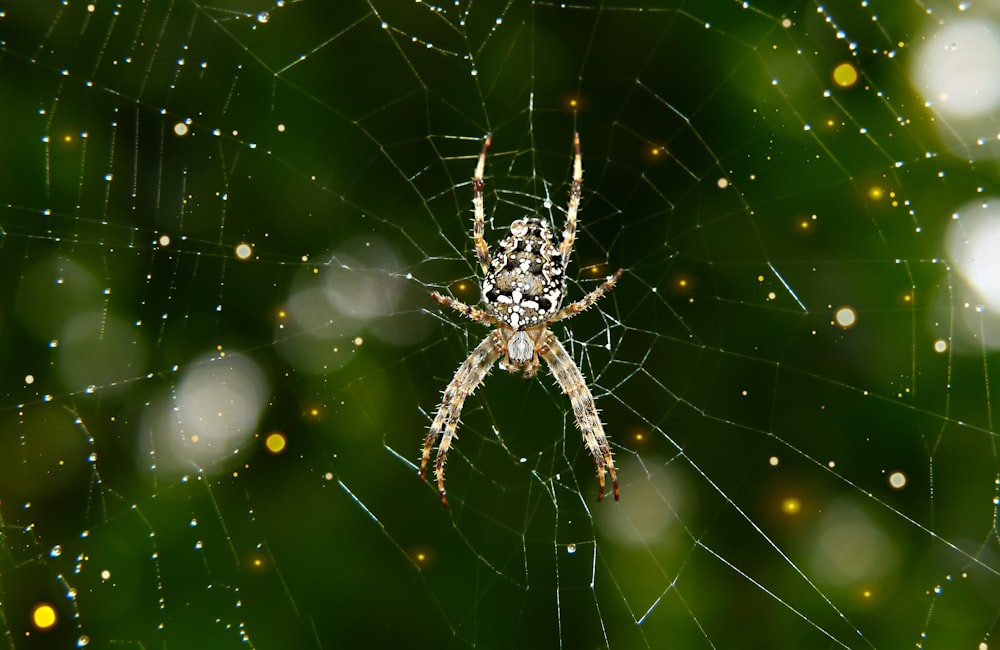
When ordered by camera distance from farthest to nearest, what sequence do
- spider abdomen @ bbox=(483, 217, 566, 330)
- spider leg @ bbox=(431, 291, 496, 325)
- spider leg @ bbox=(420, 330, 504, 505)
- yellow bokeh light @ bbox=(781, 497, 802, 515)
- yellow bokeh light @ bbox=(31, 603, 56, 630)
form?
yellow bokeh light @ bbox=(781, 497, 802, 515) < yellow bokeh light @ bbox=(31, 603, 56, 630) < spider leg @ bbox=(420, 330, 504, 505) < spider abdomen @ bbox=(483, 217, 566, 330) < spider leg @ bbox=(431, 291, 496, 325)

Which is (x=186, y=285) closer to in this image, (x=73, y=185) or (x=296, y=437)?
(x=73, y=185)

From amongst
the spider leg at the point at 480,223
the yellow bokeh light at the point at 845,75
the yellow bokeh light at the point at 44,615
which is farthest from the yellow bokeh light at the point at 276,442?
the yellow bokeh light at the point at 845,75

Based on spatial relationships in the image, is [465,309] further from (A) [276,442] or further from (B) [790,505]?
(B) [790,505]

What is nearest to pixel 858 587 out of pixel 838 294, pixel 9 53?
pixel 838 294

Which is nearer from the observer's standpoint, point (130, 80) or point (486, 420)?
point (130, 80)

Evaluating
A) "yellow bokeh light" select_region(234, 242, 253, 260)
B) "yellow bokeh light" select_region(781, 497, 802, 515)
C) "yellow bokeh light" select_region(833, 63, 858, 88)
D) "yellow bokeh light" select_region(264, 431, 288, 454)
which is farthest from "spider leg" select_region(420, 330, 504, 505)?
"yellow bokeh light" select_region(833, 63, 858, 88)

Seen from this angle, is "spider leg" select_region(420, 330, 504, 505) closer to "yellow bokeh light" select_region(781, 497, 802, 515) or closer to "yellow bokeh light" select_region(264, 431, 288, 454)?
"yellow bokeh light" select_region(264, 431, 288, 454)
